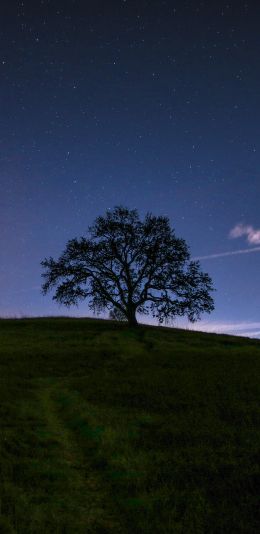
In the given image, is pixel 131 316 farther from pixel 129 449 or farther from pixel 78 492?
pixel 78 492

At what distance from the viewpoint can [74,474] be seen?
35.7 ft

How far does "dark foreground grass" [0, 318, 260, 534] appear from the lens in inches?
339

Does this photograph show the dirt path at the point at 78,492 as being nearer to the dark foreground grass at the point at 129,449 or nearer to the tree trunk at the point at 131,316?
the dark foreground grass at the point at 129,449

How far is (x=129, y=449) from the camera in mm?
12586

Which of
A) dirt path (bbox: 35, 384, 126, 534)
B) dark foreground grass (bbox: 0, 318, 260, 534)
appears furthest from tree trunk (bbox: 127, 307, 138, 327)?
dirt path (bbox: 35, 384, 126, 534)

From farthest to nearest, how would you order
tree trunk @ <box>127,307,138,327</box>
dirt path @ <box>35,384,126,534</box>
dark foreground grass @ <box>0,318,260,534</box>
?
tree trunk @ <box>127,307,138,327</box>, dark foreground grass @ <box>0,318,260,534</box>, dirt path @ <box>35,384,126,534</box>

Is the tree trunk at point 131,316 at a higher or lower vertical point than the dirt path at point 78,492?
higher

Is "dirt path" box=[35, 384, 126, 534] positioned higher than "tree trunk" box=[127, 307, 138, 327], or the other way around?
"tree trunk" box=[127, 307, 138, 327]

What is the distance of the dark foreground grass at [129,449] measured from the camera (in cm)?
862

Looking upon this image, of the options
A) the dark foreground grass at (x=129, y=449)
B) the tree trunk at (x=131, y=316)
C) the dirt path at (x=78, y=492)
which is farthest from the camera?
the tree trunk at (x=131, y=316)

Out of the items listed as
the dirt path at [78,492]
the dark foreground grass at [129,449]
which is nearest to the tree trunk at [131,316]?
the dark foreground grass at [129,449]

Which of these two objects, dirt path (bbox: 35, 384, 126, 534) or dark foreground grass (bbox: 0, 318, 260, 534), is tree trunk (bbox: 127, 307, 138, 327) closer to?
dark foreground grass (bbox: 0, 318, 260, 534)

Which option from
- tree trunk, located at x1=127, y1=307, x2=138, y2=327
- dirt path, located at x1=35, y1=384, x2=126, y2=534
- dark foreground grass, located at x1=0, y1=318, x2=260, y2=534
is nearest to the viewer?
dirt path, located at x1=35, y1=384, x2=126, y2=534

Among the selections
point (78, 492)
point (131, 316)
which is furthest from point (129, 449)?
point (131, 316)
